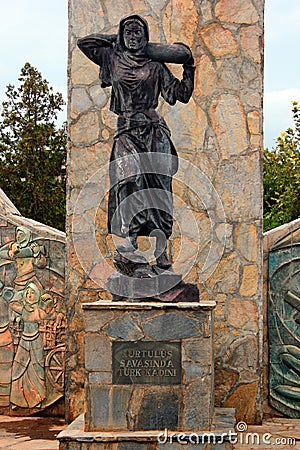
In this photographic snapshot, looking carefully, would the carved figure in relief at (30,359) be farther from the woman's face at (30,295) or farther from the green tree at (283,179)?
the green tree at (283,179)

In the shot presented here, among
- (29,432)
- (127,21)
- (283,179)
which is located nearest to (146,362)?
(29,432)

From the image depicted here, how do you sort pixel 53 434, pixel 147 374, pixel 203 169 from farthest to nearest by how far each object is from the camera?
pixel 203 169 < pixel 53 434 < pixel 147 374

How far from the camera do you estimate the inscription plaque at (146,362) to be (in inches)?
236

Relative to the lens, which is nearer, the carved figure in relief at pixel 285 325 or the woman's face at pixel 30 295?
the carved figure in relief at pixel 285 325

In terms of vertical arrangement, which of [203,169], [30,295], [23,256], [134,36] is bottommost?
[30,295]

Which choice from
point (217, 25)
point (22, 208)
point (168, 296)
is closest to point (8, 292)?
point (168, 296)

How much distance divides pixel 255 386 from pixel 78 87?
3.44 m

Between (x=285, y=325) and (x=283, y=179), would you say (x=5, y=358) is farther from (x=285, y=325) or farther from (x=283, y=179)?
(x=283, y=179)

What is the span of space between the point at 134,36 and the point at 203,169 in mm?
2296

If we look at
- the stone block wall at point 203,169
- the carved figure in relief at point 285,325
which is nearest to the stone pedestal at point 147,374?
the stone block wall at point 203,169

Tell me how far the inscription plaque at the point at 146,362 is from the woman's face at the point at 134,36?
222 centimetres

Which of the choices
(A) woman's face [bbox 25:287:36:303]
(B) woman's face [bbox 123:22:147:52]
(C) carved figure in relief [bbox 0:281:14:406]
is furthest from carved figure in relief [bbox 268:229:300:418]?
(B) woman's face [bbox 123:22:147:52]

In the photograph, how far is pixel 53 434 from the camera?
7480 mm

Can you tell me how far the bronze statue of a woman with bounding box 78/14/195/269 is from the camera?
20.7 feet
